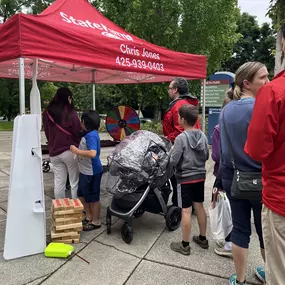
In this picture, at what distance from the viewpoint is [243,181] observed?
2156 mm

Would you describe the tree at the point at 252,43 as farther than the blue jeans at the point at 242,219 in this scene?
Yes

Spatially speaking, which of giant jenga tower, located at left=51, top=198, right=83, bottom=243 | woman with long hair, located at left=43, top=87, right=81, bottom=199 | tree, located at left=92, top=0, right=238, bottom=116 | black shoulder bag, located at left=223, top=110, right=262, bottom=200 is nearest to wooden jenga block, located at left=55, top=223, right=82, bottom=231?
giant jenga tower, located at left=51, top=198, right=83, bottom=243

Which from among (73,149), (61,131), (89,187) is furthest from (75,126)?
(89,187)

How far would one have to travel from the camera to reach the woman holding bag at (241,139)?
2.18 m

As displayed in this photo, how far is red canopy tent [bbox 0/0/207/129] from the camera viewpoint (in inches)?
117

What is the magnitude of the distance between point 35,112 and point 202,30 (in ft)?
43.8

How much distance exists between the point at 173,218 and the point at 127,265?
1012 millimetres

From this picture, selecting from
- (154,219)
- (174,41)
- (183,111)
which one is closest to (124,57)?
(183,111)

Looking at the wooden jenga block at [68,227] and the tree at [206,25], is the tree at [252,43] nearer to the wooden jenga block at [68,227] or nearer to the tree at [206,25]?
the tree at [206,25]

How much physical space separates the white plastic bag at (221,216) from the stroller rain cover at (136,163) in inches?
29.0

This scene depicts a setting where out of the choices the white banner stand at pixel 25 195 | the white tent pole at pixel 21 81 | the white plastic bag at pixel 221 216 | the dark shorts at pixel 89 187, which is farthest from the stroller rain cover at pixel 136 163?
the white tent pole at pixel 21 81

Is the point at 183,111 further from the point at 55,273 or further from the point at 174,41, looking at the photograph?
the point at 174,41

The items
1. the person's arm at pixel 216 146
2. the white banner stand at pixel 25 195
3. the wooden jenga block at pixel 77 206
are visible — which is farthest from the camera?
the wooden jenga block at pixel 77 206

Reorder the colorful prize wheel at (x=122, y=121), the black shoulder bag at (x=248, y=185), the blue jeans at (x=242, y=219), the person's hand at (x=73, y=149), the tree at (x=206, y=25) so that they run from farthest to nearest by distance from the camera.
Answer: the tree at (x=206, y=25)
the colorful prize wheel at (x=122, y=121)
the person's hand at (x=73, y=149)
the blue jeans at (x=242, y=219)
the black shoulder bag at (x=248, y=185)
